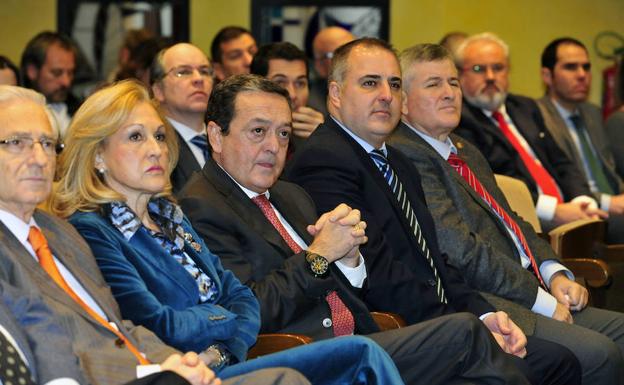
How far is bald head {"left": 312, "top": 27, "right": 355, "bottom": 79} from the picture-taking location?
6.73 m

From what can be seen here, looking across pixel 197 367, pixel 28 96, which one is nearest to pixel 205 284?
pixel 197 367

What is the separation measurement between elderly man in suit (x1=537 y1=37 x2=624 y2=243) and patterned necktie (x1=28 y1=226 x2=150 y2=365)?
3875mm

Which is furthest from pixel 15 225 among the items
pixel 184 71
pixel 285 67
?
pixel 285 67

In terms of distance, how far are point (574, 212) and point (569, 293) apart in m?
1.13

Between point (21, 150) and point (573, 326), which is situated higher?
point (21, 150)

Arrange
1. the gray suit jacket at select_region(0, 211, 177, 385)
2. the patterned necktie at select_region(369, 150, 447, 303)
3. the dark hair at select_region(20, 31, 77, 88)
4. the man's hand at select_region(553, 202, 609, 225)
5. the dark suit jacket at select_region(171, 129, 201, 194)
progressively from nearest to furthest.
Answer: the gray suit jacket at select_region(0, 211, 177, 385) < the patterned necktie at select_region(369, 150, 447, 303) < the dark suit jacket at select_region(171, 129, 201, 194) < the man's hand at select_region(553, 202, 609, 225) < the dark hair at select_region(20, 31, 77, 88)

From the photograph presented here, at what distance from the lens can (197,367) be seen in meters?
2.76

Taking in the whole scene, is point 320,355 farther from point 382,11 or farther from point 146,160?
point 382,11

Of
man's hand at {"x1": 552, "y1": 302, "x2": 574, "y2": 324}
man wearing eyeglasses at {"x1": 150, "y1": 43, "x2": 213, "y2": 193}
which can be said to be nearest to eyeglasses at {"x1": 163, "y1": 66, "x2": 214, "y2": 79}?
man wearing eyeglasses at {"x1": 150, "y1": 43, "x2": 213, "y2": 193}

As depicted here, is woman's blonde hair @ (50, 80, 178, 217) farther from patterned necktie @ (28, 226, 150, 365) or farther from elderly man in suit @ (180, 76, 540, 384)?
elderly man in suit @ (180, 76, 540, 384)

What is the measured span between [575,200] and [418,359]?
253 centimetres

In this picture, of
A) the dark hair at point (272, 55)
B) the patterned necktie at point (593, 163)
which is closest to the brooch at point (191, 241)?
the dark hair at point (272, 55)

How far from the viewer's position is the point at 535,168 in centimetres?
583

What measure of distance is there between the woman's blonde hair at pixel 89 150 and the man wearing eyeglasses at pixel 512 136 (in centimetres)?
272
